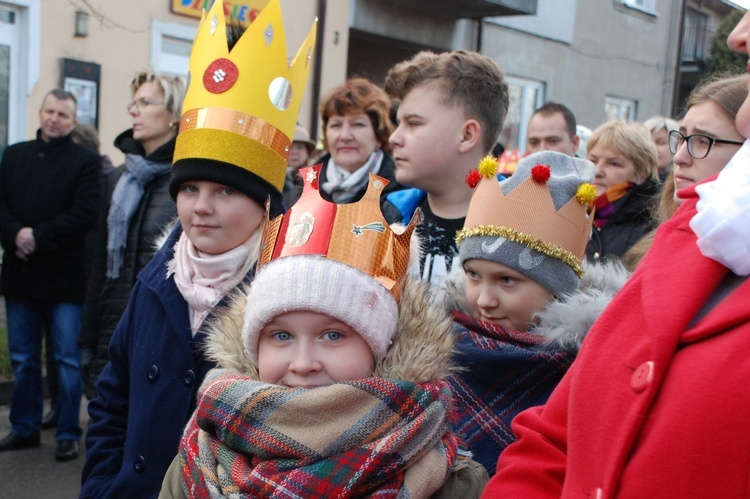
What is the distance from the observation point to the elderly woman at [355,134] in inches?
162

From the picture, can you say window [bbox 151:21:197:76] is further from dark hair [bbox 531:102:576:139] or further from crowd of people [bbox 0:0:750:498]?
crowd of people [bbox 0:0:750:498]

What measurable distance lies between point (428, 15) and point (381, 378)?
40.0 feet

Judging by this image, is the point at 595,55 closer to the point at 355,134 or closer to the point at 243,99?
the point at 355,134

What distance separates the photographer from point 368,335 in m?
1.77

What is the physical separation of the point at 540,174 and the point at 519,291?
1.16ft

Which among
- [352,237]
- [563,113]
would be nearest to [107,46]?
[563,113]

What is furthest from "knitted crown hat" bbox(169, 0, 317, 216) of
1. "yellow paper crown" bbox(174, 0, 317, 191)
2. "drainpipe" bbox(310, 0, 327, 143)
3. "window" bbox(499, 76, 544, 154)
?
"window" bbox(499, 76, 544, 154)

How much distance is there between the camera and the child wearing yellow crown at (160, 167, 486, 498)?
162 centimetres

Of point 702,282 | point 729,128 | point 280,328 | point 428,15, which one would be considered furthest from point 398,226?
point 428,15

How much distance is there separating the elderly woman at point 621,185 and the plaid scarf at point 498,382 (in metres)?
1.89

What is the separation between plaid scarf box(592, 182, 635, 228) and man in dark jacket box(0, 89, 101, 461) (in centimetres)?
325

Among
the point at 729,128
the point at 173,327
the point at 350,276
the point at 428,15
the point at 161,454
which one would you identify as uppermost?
the point at 428,15

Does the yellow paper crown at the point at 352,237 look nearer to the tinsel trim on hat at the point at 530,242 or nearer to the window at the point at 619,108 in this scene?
the tinsel trim on hat at the point at 530,242

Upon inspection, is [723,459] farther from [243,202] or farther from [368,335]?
[243,202]
